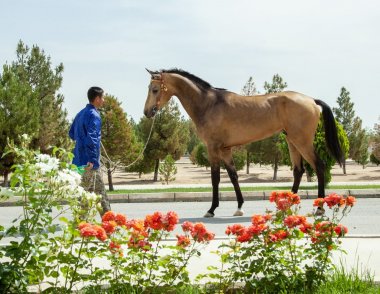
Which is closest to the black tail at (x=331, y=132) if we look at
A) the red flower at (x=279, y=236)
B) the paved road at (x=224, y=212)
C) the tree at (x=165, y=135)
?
the paved road at (x=224, y=212)

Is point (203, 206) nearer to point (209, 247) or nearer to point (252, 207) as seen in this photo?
point (252, 207)

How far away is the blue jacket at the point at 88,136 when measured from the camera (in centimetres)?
791

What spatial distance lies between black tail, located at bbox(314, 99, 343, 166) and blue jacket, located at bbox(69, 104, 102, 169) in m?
5.55

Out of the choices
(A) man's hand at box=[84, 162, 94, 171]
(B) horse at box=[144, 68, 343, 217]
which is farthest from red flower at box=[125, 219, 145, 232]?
(B) horse at box=[144, 68, 343, 217]

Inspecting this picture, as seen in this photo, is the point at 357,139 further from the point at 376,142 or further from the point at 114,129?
the point at 114,129

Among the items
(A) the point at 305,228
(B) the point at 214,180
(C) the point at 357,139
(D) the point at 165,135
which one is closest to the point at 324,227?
(A) the point at 305,228

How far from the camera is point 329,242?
455 cm

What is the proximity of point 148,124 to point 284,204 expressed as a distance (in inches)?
1501

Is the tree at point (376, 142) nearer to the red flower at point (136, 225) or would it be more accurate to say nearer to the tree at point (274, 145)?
the tree at point (274, 145)

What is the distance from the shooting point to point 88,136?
7895 mm

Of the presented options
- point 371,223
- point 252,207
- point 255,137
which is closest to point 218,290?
point 371,223

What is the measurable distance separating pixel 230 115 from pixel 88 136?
3.84 meters

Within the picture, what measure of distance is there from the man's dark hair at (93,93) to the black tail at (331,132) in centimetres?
538

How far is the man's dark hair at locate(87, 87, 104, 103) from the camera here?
26.4 feet
